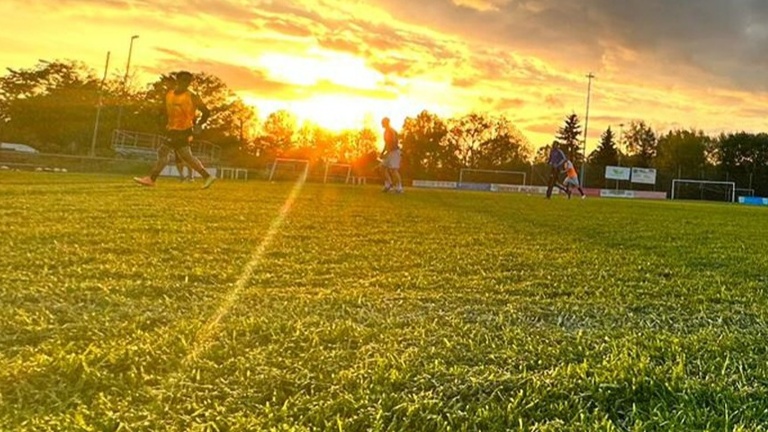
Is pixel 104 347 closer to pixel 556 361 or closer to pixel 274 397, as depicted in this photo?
pixel 274 397

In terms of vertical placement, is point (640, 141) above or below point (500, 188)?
above

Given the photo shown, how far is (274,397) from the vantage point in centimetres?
129

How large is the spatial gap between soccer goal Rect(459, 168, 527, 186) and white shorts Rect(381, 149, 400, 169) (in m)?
35.0

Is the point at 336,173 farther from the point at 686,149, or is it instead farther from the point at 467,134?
the point at 686,149

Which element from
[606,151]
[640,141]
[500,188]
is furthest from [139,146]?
[640,141]

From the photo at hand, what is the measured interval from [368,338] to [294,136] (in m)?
65.1

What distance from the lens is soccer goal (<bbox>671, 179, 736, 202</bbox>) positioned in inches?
2021

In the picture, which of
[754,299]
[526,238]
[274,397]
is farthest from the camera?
[526,238]

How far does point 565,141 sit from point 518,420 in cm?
8479

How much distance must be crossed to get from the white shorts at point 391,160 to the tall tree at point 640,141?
69790 mm

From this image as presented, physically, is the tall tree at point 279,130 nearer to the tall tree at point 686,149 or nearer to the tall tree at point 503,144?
the tall tree at point 503,144

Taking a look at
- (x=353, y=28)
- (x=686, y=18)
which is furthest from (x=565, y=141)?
(x=353, y=28)

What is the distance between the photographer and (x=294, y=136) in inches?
2564

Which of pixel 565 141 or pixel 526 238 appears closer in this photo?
pixel 526 238
